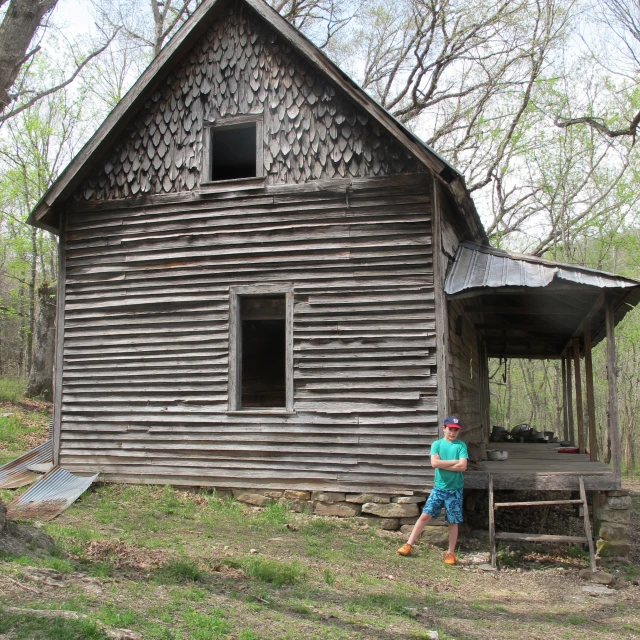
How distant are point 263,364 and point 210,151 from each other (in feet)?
18.2

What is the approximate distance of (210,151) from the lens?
413 inches

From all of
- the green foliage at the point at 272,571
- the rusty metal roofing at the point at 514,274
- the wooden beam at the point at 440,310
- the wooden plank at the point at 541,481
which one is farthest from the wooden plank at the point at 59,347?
the wooden plank at the point at 541,481

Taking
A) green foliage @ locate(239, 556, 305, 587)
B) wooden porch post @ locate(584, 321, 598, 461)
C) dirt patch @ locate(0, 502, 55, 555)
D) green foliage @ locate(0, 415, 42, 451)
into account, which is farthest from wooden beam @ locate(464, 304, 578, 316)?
green foliage @ locate(0, 415, 42, 451)

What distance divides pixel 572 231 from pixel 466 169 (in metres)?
5.29

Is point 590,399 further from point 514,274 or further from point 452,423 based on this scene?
point 452,423

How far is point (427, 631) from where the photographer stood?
539 cm

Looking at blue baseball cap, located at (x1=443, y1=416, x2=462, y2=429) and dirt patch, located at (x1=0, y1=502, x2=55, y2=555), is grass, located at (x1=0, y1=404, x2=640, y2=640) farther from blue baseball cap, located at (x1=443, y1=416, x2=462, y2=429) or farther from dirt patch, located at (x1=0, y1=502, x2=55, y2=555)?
blue baseball cap, located at (x1=443, y1=416, x2=462, y2=429)

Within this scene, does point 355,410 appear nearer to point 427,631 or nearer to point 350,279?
point 350,279

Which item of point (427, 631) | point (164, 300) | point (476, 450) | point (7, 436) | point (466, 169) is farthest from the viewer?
point (466, 169)

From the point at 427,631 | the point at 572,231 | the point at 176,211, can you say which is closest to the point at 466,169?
the point at 572,231

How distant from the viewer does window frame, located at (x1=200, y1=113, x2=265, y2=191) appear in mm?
10078

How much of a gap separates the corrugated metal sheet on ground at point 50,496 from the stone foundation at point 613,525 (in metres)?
7.17

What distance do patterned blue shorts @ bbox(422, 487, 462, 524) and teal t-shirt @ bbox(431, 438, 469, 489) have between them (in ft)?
0.25

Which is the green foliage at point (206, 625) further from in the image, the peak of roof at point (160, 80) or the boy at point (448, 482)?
the peak of roof at point (160, 80)
